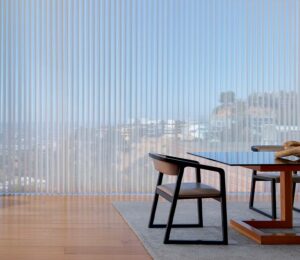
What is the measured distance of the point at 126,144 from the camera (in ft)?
22.8

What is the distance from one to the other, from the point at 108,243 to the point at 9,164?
2910mm

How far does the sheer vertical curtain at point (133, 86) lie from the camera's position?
6805 mm

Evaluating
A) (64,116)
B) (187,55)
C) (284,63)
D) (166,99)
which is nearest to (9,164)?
(64,116)

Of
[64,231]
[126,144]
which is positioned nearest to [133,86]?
[126,144]

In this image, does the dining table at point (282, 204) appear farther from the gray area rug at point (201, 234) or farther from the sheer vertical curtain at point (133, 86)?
the sheer vertical curtain at point (133, 86)

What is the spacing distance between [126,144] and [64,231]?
7.76ft

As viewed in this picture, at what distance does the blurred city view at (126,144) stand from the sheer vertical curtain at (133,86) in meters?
0.01

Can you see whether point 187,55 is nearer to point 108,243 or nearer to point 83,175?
point 83,175

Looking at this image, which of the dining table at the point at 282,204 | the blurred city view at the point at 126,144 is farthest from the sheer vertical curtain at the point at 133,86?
the dining table at the point at 282,204

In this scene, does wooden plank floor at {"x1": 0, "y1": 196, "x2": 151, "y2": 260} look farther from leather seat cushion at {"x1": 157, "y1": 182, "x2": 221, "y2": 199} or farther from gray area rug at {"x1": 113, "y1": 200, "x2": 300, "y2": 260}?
leather seat cushion at {"x1": 157, "y1": 182, "x2": 221, "y2": 199}

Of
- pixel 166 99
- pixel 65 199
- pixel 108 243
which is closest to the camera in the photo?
pixel 108 243

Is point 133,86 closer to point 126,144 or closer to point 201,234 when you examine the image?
point 126,144

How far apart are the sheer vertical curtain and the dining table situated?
2247 millimetres

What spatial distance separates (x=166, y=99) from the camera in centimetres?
694
